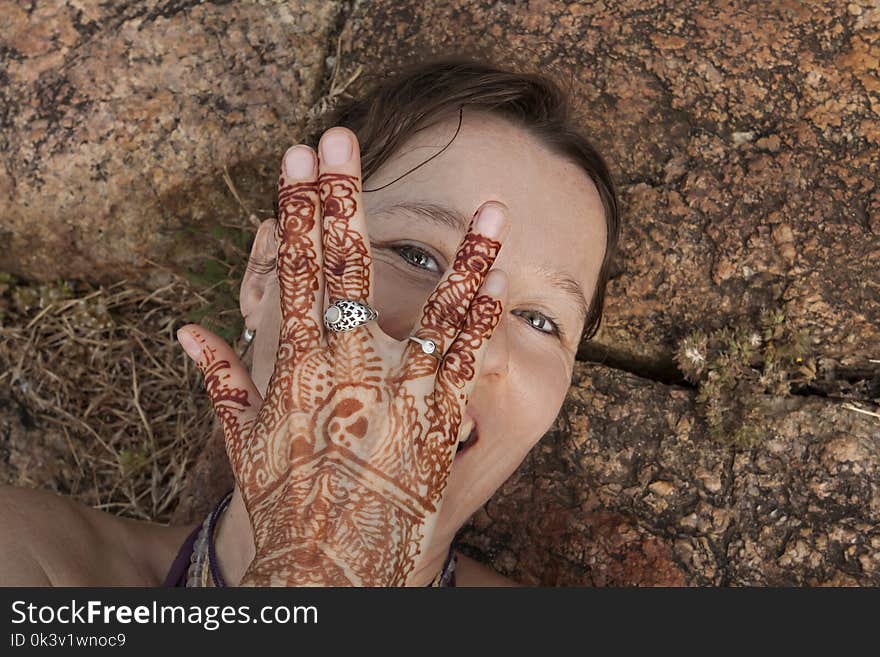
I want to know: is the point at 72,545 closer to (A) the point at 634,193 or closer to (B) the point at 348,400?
(B) the point at 348,400

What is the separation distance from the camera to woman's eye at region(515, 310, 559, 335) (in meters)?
2.14

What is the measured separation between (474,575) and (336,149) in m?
1.51

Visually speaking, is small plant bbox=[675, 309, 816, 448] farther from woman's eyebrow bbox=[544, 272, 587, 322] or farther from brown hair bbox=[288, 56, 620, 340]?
woman's eyebrow bbox=[544, 272, 587, 322]

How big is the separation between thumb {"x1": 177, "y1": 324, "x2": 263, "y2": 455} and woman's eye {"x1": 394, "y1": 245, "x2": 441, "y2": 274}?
1.85 feet

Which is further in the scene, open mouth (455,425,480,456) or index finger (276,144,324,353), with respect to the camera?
open mouth (455,425,480,456)

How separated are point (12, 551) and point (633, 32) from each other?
2.49 meters

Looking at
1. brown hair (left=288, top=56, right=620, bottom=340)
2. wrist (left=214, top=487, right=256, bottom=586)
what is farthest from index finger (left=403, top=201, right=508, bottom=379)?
wrist (left=214, top=487, right=256, bottom=586)

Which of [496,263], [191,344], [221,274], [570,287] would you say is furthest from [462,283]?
[221,274]

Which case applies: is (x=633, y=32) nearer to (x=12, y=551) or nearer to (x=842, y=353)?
(x=842, y=353)

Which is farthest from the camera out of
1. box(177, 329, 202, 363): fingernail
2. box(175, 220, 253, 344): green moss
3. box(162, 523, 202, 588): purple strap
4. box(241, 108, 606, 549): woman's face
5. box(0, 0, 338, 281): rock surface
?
box(175, 220, 253, 344): green moss

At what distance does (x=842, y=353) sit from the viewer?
247 cm

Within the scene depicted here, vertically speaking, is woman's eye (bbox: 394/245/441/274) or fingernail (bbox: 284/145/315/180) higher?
woman's eye (bbox: 394/245/441/274)

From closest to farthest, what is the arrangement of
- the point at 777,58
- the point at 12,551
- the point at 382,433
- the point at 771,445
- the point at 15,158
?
the point at 382,433 → the point at 12,551 → the point at 771,445 → the point at 777,58 → the point at 15,158

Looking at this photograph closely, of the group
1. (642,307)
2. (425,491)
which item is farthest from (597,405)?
(425,491)
